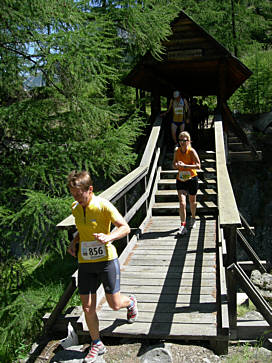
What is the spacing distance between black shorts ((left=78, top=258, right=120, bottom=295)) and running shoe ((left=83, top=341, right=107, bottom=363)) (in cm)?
49

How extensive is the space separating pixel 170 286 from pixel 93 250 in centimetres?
172

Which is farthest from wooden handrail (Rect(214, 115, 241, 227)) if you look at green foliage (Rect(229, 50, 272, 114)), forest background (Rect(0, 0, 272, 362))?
green foliage (Rect(229, 50, 272, 114))

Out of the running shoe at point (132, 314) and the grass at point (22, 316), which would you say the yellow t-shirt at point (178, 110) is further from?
the running shoe at point (132, 314)

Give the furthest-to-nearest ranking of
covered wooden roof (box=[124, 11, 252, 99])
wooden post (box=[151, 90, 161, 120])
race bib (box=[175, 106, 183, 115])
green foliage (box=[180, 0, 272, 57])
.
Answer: green foliage (box=[180, 0, 272, 57]) → wooden post (box=[151, 90, 161, 120]) → covered wooden roof (box=[124, 11, 252, 99]) → race bib (box=[175, 106, 183, 115])

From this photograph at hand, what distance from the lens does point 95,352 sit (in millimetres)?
3178

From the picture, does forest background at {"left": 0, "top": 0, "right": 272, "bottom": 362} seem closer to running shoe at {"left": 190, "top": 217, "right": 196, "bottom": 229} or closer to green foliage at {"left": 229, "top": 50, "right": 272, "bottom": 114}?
running shoe at {"left": 190, "top": 217, "right": 196, "bottom": 229}

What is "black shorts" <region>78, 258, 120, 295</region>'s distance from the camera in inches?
123

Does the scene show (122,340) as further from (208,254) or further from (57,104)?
(57,104)

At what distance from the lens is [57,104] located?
6.81 meters

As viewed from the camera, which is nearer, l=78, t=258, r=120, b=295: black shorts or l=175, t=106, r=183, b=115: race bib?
l=78, t=258, r=120, b=295: black shorts

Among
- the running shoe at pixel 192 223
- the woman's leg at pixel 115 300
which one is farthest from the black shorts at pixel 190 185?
the woman's leg at pixel 115 300

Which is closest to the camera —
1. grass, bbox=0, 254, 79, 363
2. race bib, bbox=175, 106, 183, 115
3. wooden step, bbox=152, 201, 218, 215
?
grass, bbox=0, 254, 79, 363

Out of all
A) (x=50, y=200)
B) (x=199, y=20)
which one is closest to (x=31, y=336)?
(x=50, y=200)

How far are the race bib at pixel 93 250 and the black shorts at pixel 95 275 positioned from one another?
66 mm
